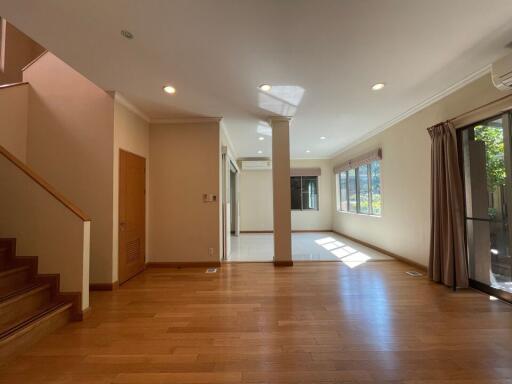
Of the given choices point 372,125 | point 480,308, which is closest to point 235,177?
point 372,125

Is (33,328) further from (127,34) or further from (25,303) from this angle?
(127,34)

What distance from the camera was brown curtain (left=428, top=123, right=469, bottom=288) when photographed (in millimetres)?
3180

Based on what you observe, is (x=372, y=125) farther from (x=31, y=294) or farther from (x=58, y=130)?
(x=31, y=294)

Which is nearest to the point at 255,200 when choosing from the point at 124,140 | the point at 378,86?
the point at 124,140

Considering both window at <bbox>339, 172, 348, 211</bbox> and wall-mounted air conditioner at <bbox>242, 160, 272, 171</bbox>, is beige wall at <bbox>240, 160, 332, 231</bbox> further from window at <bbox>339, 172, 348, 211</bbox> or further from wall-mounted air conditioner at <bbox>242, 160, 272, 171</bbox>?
window at <bbox>339, 172, 348, 211</bbox>

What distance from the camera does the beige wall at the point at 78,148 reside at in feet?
10.9

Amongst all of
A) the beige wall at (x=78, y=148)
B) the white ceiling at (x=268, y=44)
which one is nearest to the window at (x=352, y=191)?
the white ceiling at (x=268, y=44)

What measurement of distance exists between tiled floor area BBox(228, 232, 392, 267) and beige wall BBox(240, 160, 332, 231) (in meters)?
1.69

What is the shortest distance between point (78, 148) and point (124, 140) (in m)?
0.58

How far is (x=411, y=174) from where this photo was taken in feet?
14.0

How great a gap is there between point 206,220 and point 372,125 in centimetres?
385

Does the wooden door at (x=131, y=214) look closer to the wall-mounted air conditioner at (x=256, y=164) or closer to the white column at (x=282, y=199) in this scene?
the white column at (x=282, y=199)

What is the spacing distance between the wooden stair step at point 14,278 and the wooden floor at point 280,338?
0.65 m

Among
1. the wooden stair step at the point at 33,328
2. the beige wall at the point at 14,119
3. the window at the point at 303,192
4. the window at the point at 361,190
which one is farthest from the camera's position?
the window at the point at 303,192
